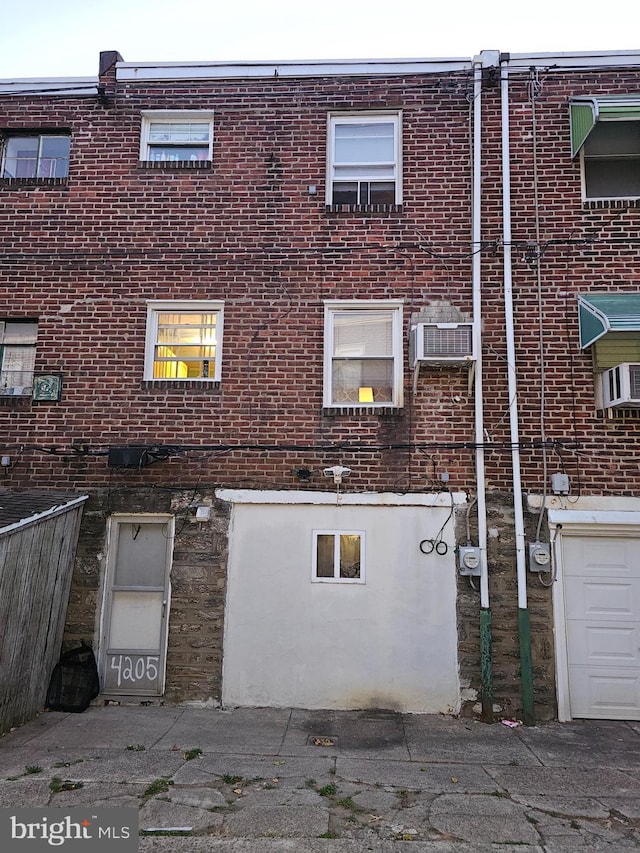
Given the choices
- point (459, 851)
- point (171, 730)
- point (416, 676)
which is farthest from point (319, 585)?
point (459, 851)

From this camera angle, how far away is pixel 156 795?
479cm

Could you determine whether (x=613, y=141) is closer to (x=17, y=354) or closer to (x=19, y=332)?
(x=19, y=332)

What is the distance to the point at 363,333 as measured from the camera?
7918mm

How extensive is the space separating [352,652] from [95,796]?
321 centimetres

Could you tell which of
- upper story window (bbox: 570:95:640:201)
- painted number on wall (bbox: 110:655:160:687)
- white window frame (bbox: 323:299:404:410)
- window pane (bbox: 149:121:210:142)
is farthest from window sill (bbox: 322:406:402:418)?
window pane (bbox: 149:121:210:142)

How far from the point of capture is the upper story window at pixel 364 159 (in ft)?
27.0

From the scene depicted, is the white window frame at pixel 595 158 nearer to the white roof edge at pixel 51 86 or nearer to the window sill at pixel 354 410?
the window sill at pixel 354 410

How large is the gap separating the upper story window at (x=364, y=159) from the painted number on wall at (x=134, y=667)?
638 centimetres

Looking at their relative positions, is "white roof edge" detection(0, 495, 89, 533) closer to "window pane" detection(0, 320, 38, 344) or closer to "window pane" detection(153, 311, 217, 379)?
"window pane" detection(153, 311, 217, 379)

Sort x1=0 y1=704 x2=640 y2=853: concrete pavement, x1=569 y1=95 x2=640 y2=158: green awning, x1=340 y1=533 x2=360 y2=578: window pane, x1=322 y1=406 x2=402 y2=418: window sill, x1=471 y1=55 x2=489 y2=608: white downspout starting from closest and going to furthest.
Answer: x1=0 y1=704 x2=640 y2=853: concrete pavement → x1=471 y1=55 x2=489 y2=608: white downspout → x1=340 y1=533 x2=360 y2=578: window pane → x1=569 y1=95 x2=640 y2=158: green awning → x1=322 y1=406 x2=402 y2=418: window sill

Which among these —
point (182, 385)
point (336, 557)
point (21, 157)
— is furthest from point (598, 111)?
point (21, 157)

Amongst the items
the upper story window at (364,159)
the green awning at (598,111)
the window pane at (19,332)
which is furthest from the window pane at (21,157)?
the green awning at (598,111)

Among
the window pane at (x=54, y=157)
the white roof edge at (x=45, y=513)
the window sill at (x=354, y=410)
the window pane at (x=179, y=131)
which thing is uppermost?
the window pane at (x=179, y=131)

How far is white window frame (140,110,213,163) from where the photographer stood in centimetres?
836
